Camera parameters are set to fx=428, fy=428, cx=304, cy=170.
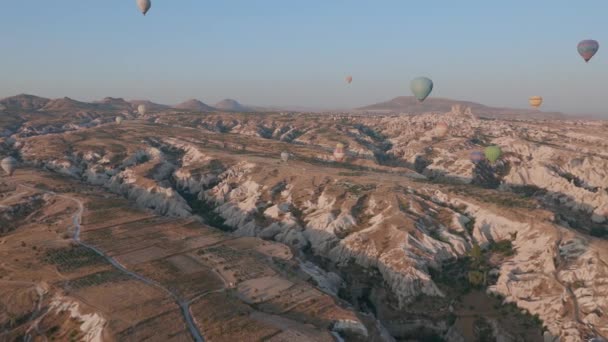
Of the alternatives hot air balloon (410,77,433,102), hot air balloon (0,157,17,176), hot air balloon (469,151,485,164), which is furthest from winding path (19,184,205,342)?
hot air balloon (469,151,485,164)

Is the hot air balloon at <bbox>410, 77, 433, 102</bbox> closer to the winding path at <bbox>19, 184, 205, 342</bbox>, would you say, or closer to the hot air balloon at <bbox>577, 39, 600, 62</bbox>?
the hot air balloon at <bbox>577, 39, 600, 62</bbox>

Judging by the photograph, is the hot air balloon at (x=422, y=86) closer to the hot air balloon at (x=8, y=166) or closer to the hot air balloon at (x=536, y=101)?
the hot air balloon at (x=536, y=101)

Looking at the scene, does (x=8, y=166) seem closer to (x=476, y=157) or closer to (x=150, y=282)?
(x=150, y=282)

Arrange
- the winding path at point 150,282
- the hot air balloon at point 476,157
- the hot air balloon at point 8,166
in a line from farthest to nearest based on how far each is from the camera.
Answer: the hot air balloon at point 476,157 → the hot air balloon at point 8,166 → the winding path at point 150,282

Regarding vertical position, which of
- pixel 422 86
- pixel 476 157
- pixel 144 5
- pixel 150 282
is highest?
pixel 144 5

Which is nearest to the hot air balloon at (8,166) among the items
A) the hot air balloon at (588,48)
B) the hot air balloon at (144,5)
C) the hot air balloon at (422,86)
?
the hot air balloon at (144,5)

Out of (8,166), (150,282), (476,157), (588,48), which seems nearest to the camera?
(150,282)

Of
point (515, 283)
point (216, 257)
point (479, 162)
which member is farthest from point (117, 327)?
point (479, 162)

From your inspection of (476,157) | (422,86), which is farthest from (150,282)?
(476,157)

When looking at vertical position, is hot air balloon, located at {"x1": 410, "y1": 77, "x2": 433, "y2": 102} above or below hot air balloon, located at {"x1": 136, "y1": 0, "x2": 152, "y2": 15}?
below
